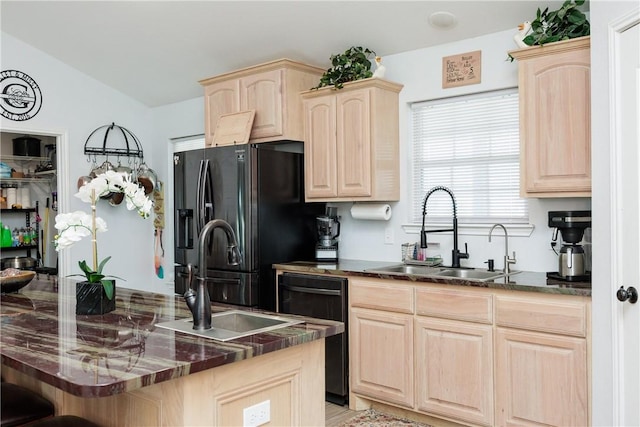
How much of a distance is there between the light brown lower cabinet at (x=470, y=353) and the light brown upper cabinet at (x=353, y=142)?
2.43 ft

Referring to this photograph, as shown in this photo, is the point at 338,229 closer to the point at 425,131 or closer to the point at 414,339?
the point at 425,131

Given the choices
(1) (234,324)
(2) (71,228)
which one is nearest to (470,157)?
(1) (234,324)

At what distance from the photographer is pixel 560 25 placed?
305cm

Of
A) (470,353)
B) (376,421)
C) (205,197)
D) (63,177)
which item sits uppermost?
(63,177)

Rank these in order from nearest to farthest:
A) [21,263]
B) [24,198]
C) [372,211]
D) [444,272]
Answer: [444,272]
[372,211]
[21,263]
[24,198]

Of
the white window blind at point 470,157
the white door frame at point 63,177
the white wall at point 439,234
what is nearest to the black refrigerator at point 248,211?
the white wall at point 439,234

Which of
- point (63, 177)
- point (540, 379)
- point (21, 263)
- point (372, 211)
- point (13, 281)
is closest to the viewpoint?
point (13, 281)

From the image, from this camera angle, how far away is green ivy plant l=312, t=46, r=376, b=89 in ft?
12.9

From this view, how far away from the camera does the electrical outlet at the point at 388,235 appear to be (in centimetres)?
416

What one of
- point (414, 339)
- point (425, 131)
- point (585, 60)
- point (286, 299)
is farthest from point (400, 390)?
point (585, 60)

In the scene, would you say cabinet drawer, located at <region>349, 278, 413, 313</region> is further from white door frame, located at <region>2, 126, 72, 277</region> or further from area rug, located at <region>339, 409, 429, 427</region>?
white door frame, located at <region>2, 126, 72, 277</region>

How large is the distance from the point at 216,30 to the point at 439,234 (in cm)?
219

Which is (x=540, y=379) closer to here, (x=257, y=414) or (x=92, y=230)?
(x=257, y=414)

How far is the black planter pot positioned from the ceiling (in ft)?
7.59
